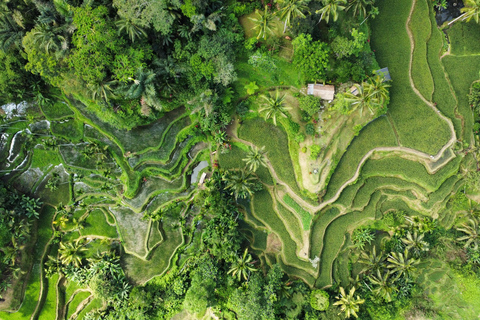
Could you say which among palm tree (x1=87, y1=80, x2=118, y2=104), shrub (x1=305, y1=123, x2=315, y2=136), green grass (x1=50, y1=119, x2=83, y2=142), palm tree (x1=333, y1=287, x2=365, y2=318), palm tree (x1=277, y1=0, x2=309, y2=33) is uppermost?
palm tree (x1=277, y1=0, x2=309, y2=33)

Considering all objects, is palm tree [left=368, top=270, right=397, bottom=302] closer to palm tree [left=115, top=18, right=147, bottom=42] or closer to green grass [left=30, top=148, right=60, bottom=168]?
palm tree [left=115, top=18, right=147, bottom=42]

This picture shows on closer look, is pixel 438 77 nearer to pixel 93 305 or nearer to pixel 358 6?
pixel 358 6

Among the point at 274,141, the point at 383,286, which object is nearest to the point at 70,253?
the point at 274,141

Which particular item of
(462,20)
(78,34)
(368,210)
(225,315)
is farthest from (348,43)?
(225,315)

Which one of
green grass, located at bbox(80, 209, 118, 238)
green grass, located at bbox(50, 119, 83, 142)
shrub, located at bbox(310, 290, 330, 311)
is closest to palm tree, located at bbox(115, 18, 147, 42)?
green grass, located at bbox(50, 119, 83, 142)

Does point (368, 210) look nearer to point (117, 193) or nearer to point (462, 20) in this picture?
point (462, 20)

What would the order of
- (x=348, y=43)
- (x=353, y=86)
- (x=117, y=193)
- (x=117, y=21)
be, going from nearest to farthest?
1. (x=117, y=21)
2. (x=348, y=43)
3. (x=353, y=86)
4. (x=117, y=193)
